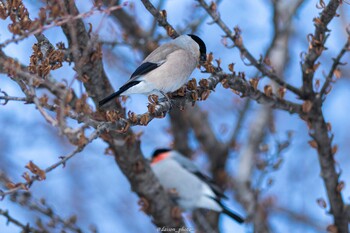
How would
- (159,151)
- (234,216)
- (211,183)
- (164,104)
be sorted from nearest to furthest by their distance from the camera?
(164,104), (234,216), (211,183), (159,151)

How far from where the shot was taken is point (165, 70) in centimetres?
339

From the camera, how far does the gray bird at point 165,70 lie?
331 cm

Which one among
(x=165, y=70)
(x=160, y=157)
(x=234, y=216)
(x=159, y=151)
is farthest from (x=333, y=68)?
(x=159, y=151)

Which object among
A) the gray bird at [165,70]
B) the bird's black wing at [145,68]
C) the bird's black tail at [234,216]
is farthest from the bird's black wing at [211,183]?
the bird's black wing at [145,68]

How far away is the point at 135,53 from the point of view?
4891mm

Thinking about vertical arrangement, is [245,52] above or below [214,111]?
below

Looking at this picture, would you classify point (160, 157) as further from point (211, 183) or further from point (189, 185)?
point (211, 183)

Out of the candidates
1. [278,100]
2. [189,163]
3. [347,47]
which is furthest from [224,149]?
[347,47]

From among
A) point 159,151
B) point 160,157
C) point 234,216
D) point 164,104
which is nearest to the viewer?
point 164,104

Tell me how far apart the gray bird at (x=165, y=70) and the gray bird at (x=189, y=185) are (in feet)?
6.48

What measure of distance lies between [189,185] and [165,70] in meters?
2.31

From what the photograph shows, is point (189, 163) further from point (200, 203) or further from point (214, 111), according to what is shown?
point (214, 111)

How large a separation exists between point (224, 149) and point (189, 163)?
451mm

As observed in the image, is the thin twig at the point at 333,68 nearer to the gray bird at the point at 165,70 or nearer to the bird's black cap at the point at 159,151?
the gray bird at the point at 165,70
